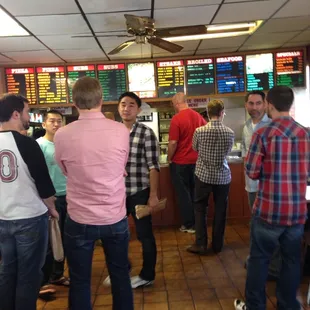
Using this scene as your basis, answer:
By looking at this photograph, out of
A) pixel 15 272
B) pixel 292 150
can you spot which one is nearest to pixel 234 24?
pixel 292 150

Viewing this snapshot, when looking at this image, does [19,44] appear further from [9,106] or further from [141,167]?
[141,167]

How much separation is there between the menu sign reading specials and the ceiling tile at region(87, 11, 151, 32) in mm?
1659

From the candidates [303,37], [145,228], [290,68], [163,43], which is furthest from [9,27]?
[290,68]

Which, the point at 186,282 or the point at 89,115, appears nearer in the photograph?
the point at 89,115

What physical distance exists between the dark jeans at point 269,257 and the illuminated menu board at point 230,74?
12.5ft

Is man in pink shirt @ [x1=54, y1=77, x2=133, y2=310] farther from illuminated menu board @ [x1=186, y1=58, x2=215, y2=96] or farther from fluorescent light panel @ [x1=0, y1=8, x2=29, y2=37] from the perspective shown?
illuminated menu board @ [x1=186, y1=58, x2=215, y2=96]

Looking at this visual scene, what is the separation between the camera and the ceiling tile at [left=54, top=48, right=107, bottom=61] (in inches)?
191

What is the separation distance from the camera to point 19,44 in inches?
173

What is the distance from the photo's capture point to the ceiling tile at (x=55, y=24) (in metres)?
3.47

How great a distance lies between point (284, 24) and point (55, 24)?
2830mm

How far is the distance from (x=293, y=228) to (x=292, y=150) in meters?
0.48

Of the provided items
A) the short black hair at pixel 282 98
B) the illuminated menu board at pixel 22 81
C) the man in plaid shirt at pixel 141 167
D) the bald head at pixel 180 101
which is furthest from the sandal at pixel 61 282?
the illuminated menu board at pixel 22 81

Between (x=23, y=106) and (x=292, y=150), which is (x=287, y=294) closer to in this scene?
(x=292, y=150)

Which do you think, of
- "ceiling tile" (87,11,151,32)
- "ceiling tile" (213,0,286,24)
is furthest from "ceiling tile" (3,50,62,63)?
"ceiling tile" (213,0,286,24)
